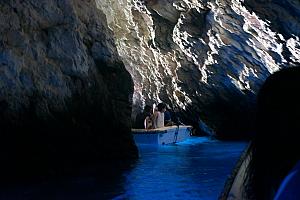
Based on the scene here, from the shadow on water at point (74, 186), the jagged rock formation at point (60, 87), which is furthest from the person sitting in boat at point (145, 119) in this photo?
the shadow on water at point (74, 186)

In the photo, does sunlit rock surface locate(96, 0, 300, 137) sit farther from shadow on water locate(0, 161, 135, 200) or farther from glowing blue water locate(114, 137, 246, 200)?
shadow on water locate(0, 161, 135, 200)

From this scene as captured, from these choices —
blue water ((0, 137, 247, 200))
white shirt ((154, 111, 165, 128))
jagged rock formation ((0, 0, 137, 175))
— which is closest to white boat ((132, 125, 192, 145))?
white shirt ((154, 111, 165, 128))

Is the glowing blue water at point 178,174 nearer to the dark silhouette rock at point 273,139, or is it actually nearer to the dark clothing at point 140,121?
the dark clothing at point 140,121

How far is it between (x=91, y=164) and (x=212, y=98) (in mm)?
12657

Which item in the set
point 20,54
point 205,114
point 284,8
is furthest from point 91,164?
point 205,114

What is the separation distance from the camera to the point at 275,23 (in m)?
15.2

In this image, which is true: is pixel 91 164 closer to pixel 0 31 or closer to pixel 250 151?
pixel 0 31

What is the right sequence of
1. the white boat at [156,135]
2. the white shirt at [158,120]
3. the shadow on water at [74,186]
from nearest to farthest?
the shadow on water at [74,186], the white boat at [156,135], the white shirt at [158,120]

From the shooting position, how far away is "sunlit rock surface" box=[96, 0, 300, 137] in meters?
16.6

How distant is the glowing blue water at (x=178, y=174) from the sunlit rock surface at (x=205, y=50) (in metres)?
4.22

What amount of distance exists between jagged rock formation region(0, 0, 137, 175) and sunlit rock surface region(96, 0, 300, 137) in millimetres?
5083

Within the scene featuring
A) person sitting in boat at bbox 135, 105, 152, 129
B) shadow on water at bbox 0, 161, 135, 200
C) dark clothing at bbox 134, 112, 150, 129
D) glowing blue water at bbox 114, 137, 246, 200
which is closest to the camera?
shadow on water at bbox 0, 161, 135, 200

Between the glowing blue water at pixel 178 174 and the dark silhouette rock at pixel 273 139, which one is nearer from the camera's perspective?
the dark silhouette rock at pixel 273 139

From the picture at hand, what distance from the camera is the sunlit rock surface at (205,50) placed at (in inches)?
655
